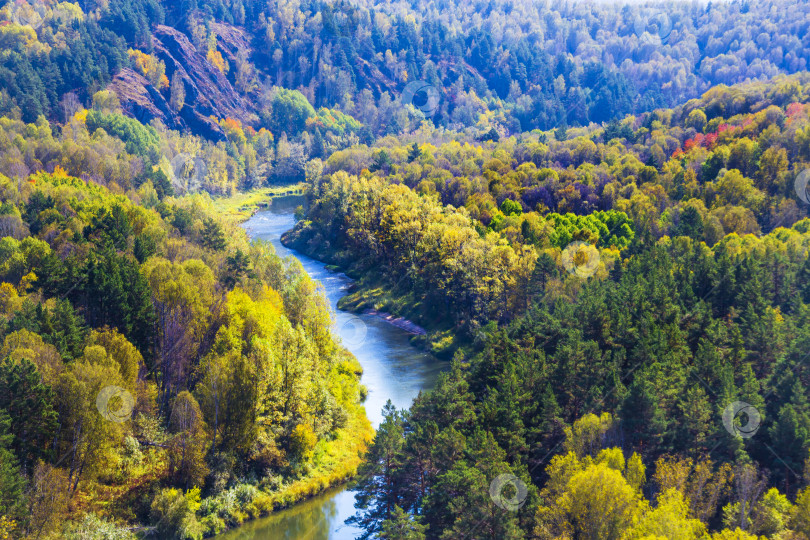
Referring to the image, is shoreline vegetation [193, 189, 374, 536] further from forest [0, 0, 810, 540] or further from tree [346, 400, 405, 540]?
tree [346, 400, 405, 540]

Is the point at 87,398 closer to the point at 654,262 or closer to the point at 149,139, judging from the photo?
the point at 654,262

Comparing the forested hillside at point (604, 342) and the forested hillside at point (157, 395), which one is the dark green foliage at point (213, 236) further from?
the forested hillside at point (604, 342)

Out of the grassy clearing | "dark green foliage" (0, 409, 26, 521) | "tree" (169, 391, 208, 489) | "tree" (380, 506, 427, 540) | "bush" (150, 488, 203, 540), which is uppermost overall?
"dark green foliage" (0, 409, 26, 521)

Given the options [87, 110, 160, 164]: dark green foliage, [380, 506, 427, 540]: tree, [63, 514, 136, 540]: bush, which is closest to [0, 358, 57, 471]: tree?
[63, 514, 136, 540]: bush

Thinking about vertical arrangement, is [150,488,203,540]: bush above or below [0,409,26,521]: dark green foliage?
below

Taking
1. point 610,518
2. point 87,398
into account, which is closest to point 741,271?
point 610,518

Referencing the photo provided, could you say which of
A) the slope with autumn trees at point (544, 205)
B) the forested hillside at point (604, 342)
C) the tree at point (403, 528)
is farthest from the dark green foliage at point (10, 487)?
the slope with autumn trees at point (544, 205)
